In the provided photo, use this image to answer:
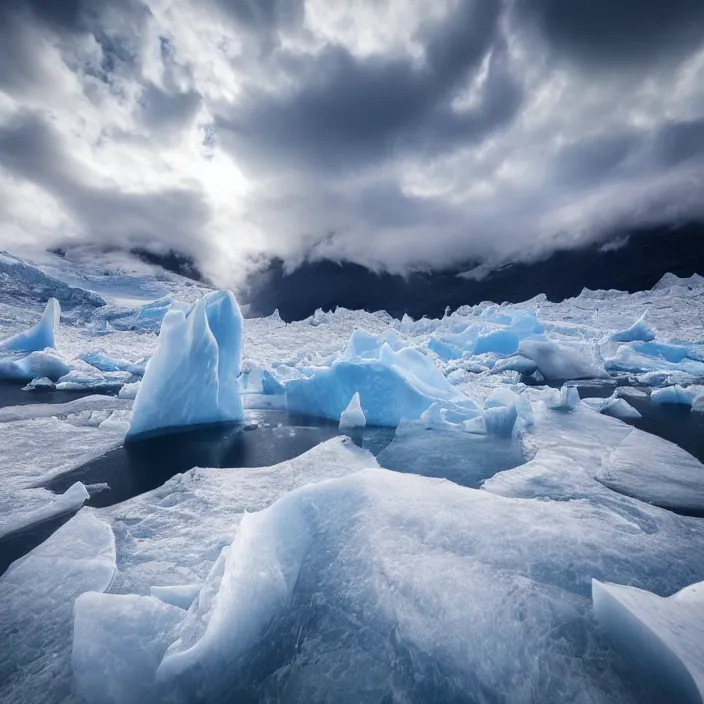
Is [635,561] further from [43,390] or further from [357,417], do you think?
[43,390]

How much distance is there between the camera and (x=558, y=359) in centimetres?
1596

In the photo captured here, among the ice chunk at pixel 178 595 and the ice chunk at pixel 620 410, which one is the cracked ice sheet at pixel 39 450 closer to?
the ice chunk at pixel 178 595

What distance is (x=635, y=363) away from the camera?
1798 centimetres

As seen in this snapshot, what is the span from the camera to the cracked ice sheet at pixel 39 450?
3979 mm

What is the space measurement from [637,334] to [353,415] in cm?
1880

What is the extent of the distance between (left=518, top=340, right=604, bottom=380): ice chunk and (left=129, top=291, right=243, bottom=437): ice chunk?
12825 mm

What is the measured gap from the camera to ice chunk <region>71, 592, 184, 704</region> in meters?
1.66

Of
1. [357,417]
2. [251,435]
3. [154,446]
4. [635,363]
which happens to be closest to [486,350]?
→ [635,363]


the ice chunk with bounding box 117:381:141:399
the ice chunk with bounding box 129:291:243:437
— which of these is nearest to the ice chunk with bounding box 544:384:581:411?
the ice chunk with bounding box 129:291:243:437

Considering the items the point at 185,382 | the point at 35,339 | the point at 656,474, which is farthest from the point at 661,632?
the point at 35,339

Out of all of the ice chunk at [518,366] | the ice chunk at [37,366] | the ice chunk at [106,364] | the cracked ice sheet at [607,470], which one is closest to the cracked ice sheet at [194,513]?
the cracked ice sheet at [607,470]

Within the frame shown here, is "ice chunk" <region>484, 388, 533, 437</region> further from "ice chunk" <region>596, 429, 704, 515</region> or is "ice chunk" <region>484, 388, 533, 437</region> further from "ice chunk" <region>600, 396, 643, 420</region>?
"ice chunk" <region>600, 396, 643, 420</region>

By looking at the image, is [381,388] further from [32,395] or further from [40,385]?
[40,385]

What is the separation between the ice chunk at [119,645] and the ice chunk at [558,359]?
16597 mm
